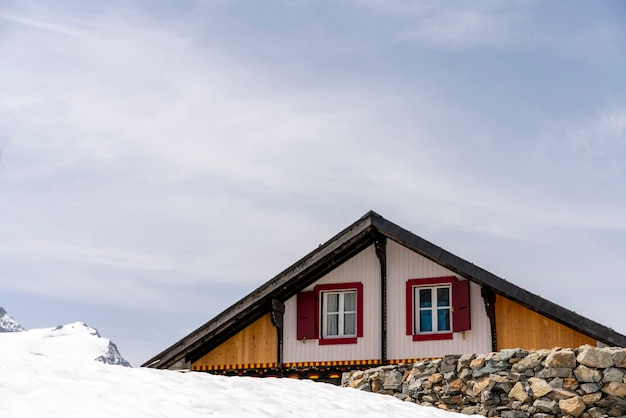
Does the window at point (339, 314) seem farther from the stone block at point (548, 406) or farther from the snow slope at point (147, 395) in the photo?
the snow slope at point (147, 395)

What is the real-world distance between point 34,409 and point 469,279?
14.3 meters

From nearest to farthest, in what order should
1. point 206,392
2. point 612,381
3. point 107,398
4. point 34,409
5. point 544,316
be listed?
point 34,409 → point 107,398 → point 206,392 → point 612,381 → point 544,316

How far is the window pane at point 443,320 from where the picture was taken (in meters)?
21.2

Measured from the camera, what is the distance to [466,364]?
53.5ft

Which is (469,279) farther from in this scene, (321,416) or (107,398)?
(107,398)

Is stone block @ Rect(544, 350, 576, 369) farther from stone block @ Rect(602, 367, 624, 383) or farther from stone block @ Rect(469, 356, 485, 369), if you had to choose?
stone block @ Rect(469, 356, 485, 369)

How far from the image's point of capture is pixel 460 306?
20.9 metres

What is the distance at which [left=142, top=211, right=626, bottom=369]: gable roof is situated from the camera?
20.7 m

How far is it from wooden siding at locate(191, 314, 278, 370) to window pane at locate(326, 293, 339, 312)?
140 centimetres

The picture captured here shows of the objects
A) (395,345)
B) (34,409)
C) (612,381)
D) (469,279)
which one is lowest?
(34,409)

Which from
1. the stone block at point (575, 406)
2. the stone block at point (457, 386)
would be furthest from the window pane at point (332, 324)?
the stone block at point (575, 406)

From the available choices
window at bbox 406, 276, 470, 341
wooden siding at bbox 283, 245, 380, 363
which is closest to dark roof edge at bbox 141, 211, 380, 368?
wooden siding at bbox 283, 245, 380, 363

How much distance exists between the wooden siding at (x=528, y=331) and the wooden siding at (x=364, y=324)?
2859mm

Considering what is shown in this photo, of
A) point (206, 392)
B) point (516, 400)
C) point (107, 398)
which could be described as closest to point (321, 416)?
point (206, 392)
